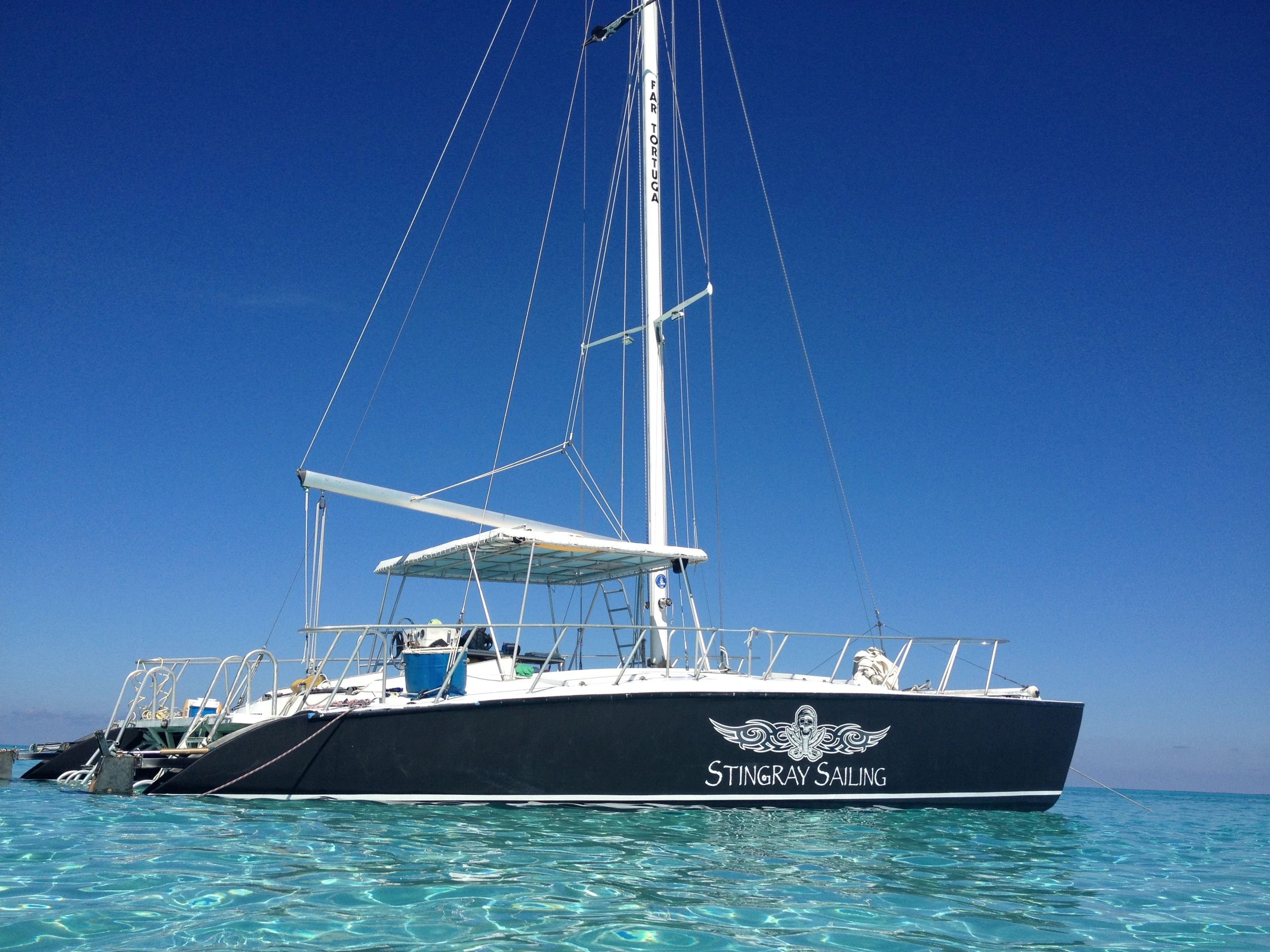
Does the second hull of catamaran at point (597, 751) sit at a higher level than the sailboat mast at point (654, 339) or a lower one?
lower

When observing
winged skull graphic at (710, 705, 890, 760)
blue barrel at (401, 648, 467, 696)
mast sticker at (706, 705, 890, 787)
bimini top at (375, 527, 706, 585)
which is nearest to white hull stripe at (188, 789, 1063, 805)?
mast sticker at (706, 705, 890, 787)

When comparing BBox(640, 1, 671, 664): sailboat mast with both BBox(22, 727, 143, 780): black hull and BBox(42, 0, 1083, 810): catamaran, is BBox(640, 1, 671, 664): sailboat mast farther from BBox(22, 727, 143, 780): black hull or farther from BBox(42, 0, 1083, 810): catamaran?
BBox(22, 727, 143, 780): black hull

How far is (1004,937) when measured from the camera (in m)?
4.85

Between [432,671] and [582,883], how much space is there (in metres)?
4.52

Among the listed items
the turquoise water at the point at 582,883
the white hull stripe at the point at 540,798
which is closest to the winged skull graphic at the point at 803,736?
the white hull stripe at the point at 540,798

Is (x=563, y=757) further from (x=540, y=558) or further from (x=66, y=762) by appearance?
(x=66, y=762)

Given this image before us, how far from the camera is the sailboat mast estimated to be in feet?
40.8

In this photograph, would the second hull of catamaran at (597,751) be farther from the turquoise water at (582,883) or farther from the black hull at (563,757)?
the turquoise water at (582,883)

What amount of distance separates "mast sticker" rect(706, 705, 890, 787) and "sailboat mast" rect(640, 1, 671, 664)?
202cm

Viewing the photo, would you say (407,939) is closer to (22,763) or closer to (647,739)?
Answer: (647,739)

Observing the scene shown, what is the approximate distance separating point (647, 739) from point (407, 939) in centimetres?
520

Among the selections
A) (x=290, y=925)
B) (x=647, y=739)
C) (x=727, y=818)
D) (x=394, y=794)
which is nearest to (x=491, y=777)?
(x=394, y=794)

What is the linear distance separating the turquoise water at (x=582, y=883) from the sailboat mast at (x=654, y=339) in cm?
358

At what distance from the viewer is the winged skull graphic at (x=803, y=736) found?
9.61 metres
